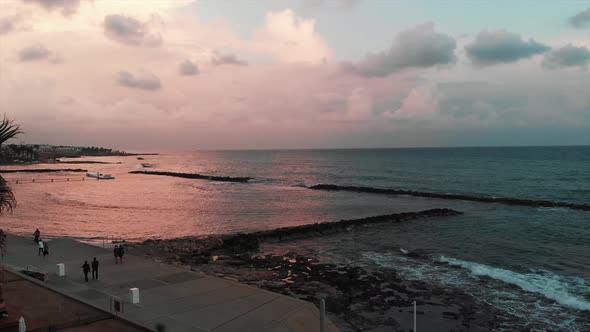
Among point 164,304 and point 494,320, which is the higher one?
point 164,304

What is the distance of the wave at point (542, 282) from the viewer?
57.5ft

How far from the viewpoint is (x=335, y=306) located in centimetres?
1670

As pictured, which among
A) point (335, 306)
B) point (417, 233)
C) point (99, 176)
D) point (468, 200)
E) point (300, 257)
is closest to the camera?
point (335, 306)

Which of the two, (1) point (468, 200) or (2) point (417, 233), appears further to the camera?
(1) point (468, 200)

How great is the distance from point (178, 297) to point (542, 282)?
55.3 feet

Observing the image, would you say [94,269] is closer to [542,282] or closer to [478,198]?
[542,282]

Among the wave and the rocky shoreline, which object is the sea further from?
the rocky shoreline

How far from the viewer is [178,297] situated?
14555mm

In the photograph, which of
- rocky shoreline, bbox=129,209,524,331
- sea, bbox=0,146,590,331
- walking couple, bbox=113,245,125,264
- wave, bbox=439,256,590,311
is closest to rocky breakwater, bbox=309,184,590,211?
sea, bbox=0,146,590,331

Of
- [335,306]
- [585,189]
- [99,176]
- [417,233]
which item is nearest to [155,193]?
[99,176]

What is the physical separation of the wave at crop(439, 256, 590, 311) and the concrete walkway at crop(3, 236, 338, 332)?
11.4m

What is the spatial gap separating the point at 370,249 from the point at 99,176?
7804 centimetres

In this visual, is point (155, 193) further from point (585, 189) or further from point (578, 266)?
point (585, 189)

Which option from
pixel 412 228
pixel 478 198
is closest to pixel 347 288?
pixel 412 228
